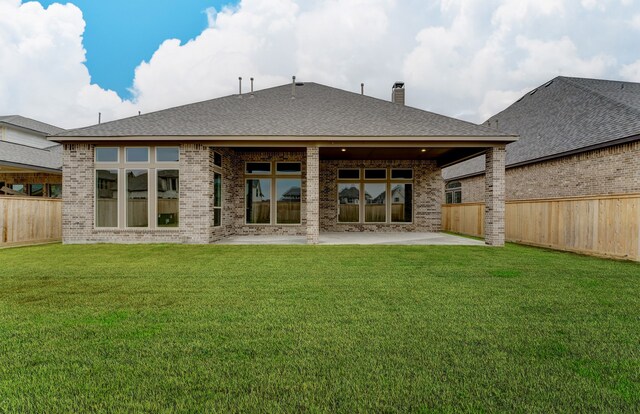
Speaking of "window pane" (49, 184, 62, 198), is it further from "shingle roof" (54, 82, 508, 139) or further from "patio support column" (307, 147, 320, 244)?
"patio support column" (307, 147, 320, 244)

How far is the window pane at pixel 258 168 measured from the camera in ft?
45.7

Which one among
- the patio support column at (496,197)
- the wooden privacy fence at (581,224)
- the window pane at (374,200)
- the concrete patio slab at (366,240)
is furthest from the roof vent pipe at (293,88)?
the wooden privacy fence at (581,224)

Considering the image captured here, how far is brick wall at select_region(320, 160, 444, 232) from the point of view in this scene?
49.0 feet

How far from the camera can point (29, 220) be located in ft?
34.3

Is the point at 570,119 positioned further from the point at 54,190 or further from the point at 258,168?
the point at 54,190

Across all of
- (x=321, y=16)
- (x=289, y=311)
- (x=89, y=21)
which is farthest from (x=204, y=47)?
(x=289, y=311)

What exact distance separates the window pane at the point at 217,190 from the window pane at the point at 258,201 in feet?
6.07

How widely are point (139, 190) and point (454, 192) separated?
18.2 m

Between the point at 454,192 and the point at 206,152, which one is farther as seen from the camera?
the point at 454,192

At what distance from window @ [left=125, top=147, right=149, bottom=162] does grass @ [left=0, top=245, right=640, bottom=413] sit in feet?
17.5

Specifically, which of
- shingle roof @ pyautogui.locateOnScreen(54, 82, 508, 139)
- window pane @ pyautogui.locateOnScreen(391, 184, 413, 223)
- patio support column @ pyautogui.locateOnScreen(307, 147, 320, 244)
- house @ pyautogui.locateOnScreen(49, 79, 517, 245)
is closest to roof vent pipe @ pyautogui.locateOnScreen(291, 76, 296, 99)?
shingle roof @ pyautogui.locateOnScreen(54, 82, 508, 139)

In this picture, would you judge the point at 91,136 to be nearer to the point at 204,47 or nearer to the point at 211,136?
the point at 211,136

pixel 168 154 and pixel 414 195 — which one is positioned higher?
pixel 168 154

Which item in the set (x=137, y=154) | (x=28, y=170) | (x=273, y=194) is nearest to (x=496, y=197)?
(x=273, y=194)
